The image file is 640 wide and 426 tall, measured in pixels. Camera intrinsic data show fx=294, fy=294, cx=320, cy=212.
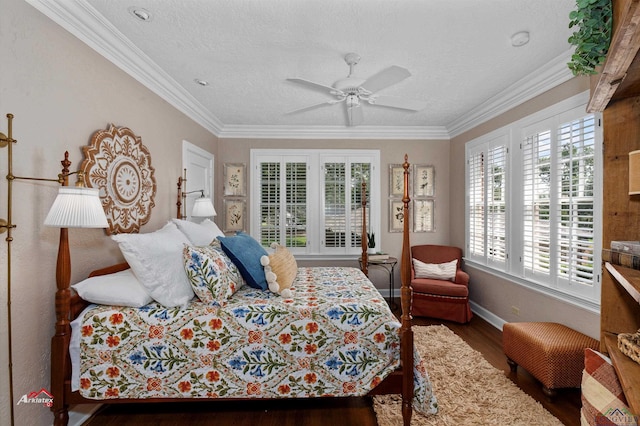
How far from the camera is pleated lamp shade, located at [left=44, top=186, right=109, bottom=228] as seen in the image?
1.44m

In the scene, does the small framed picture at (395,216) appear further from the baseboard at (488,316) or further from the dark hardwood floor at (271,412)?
the dark hardwood floor at (271,412)

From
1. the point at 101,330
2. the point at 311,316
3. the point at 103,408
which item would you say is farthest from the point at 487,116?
the point at 103,408

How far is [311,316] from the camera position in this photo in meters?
1.87

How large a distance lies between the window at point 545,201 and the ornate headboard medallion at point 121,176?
12.1ft

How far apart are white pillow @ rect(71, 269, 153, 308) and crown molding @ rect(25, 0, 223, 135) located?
5.29ft

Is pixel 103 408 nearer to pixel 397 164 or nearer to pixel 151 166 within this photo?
pixel 151 166

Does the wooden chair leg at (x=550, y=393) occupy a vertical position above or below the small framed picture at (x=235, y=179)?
below

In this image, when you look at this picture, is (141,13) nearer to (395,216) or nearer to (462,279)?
(395,216)

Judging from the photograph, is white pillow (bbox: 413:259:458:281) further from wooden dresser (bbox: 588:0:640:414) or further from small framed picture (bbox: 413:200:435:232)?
wooden dresser (bbox: 588:0:640:414)

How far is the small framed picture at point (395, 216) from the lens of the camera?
4613 millimetres

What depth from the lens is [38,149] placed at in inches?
65.9

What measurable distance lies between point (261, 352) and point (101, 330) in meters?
0.96

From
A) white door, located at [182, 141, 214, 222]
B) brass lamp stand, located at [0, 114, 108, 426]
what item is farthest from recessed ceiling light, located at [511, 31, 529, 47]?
white door, located at [182, 141, 214, 222]

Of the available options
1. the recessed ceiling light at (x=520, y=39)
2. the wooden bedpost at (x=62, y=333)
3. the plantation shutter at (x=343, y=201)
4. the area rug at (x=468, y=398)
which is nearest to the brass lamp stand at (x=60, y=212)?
the wooden bedpost at (x=62, y=333)
